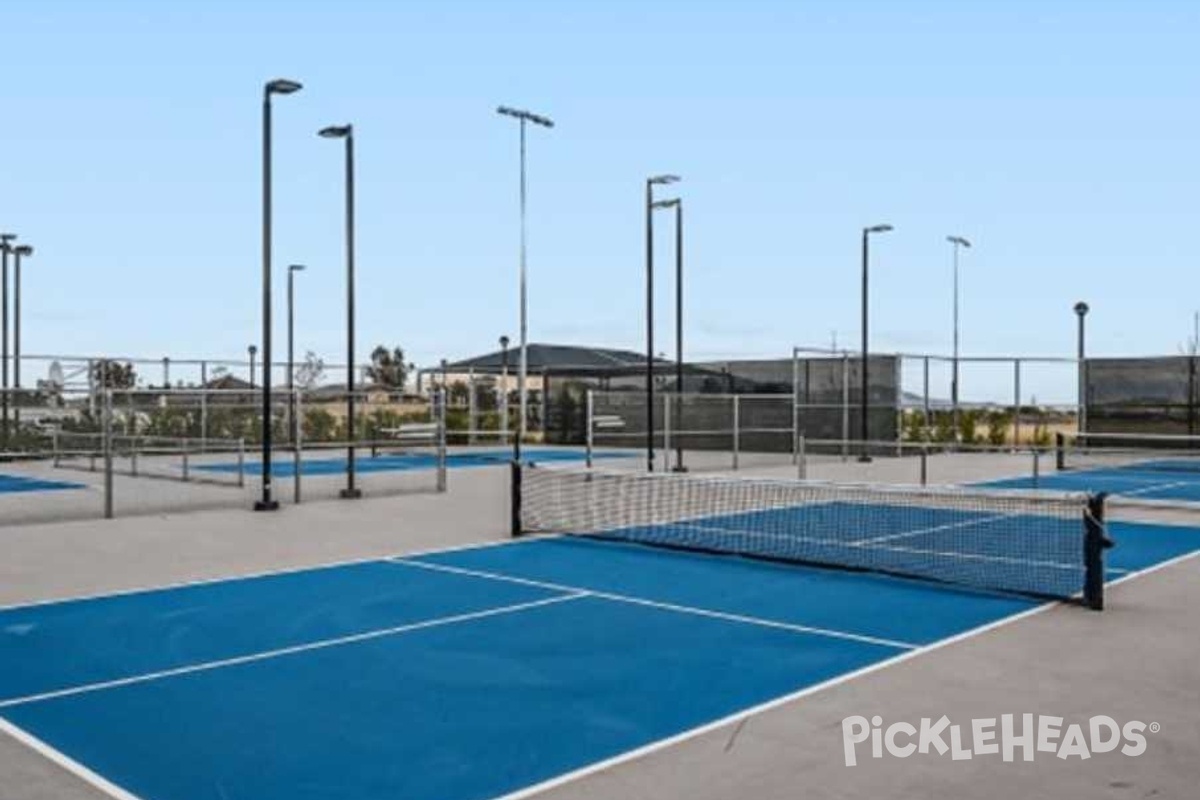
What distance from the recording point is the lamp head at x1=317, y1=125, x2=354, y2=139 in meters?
19.1

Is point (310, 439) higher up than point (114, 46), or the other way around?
point (114, 46)

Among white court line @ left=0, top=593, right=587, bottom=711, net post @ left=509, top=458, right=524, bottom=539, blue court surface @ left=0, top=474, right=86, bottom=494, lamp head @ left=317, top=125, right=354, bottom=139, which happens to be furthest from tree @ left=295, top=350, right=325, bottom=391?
white court line @ left=0, top=593, right=587, bottom=711

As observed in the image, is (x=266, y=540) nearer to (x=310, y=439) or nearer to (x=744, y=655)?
(x=744, y=655)

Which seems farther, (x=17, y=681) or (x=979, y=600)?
(x=979, y=600)

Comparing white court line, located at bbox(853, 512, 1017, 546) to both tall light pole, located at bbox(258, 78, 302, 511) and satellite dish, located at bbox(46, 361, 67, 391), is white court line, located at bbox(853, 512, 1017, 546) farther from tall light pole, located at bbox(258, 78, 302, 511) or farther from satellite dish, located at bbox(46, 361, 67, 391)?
satellite dish, located at bbox(46, 361, 67, 391)

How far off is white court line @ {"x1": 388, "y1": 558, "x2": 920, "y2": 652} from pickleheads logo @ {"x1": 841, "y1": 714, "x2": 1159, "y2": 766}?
74.5 inches

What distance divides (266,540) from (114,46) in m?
7.34

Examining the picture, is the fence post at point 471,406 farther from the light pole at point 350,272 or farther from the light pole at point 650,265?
the light pole at point 350,272

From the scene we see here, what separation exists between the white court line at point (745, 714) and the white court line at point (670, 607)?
387mm

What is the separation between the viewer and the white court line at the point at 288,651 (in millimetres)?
7023

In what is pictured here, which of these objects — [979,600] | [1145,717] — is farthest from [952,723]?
[979,600]

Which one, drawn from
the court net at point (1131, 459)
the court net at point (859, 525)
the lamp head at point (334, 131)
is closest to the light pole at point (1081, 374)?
the court net at point (1131, 459)

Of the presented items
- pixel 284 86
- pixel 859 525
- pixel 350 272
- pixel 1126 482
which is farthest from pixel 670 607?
pixel 1126 482

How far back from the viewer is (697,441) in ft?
115
